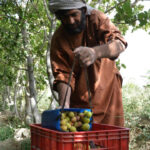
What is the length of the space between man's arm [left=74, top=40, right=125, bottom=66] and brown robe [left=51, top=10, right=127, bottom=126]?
9.6 inches

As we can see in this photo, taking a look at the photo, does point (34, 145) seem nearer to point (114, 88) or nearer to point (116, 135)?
point (116, 135)

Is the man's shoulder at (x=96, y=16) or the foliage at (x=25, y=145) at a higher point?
the man's shoulder at (x=96, y=16)

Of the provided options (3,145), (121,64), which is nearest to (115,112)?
(121,64)

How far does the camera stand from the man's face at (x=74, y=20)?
215 cm

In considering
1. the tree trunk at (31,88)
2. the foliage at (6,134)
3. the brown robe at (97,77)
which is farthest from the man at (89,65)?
the foliage at (6,134)

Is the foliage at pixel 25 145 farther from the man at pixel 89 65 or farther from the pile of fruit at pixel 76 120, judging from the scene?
the pile of fruit at pixel 76 120

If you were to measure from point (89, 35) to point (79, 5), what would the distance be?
1.05ft

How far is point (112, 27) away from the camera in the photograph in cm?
220

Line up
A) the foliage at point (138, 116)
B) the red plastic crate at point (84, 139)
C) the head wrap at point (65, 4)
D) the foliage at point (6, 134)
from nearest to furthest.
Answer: the red plastic crate at point (84, 139)
the head wrap at point (65, 4)
the foliage at point (138, 116)
the foliage at point (6, 134)

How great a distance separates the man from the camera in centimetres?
216

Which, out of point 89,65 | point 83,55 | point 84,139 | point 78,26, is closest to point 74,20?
point 78,26

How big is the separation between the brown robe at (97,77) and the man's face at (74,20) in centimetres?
10

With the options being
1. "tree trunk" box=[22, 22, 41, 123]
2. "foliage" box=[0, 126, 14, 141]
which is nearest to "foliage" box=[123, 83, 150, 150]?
"tree trunk" box=[22, 22, 41, 123]

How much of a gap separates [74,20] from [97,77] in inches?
22.1
